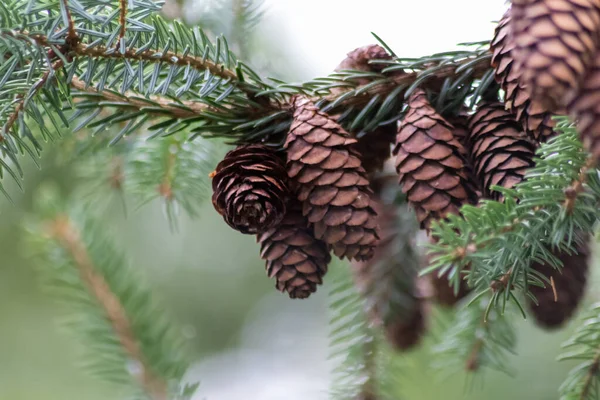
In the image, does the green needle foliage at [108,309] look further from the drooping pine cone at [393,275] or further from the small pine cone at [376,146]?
the small pine cone at [376,146]

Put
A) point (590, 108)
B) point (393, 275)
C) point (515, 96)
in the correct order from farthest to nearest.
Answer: point (393, 275), point (515, 96), point (590, 108)

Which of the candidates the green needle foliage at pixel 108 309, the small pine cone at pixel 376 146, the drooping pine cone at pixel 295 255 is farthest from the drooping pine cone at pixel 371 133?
the green needle foliage at pixel 108 309

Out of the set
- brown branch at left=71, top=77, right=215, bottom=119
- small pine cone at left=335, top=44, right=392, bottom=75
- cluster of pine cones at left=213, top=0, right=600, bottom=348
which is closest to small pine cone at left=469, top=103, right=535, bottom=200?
cluster of pine cones at left=213, top=0, right=600, bottom=348

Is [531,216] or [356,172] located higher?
[356,172]

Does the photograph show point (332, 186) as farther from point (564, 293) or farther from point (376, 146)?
point (564, 293)

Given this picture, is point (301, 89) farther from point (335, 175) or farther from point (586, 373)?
point (586, 373)

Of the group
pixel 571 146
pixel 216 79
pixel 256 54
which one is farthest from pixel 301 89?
pixel 256 54

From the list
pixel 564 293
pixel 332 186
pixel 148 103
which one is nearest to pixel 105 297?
pixel 148 103

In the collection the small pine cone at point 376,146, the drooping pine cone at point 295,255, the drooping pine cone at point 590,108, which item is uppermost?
the small pine cone at point 376,146
